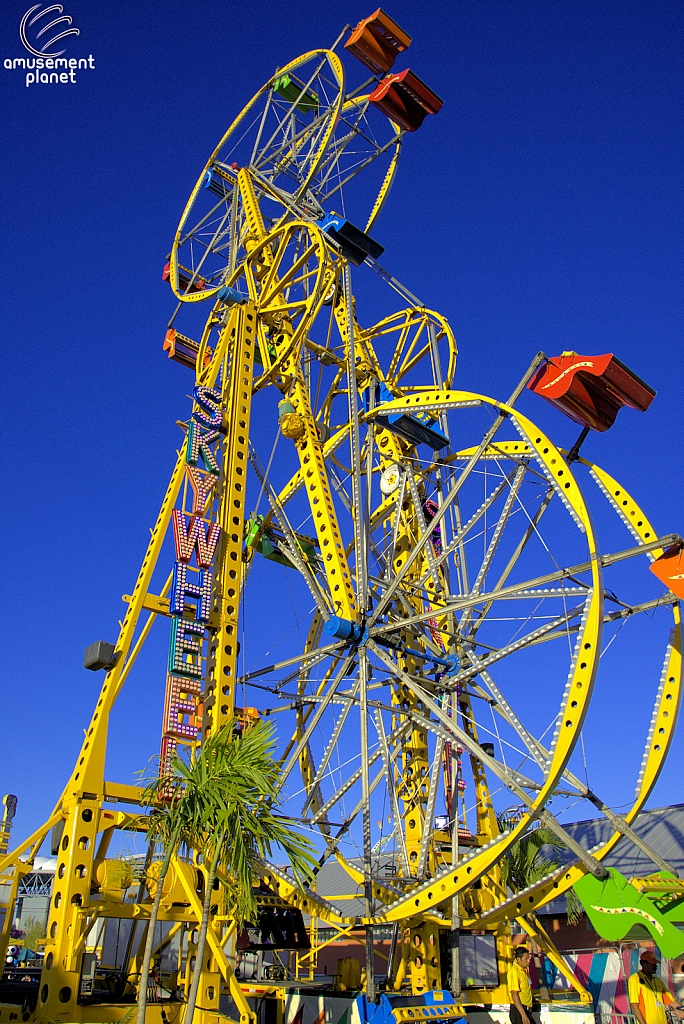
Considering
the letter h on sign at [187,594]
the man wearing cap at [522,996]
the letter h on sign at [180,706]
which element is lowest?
the man wearing cap at [522,996]

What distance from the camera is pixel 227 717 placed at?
14609 millimetres

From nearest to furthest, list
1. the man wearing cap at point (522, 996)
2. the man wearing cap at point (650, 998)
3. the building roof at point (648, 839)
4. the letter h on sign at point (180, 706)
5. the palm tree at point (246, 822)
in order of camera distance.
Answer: the palm tree at point (246, 822) < the man wearing cap at point (650, 998) < the man wearing cap at point (522, 996) < the letter h on sign at point (180, 706) < the building roof at point (648, 839)

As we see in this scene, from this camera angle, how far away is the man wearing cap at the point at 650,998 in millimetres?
11211

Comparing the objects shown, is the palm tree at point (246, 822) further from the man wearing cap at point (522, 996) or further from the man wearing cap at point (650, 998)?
the man wearing cap at point (650, 998)

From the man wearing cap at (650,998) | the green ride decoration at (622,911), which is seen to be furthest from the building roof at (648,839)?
the man wearing cap at (650,998)

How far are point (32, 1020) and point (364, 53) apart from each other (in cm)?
2308

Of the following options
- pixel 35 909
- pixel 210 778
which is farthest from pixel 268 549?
pixel 35 909

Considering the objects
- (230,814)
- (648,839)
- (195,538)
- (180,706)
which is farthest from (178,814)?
(648,839)

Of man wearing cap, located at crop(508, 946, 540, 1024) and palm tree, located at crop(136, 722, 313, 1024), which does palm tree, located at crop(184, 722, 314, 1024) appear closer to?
palm tree, located at crop(136, 722, 313, 1024)

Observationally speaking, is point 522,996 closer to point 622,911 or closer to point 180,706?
point 622,911

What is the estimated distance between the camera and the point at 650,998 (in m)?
11.4

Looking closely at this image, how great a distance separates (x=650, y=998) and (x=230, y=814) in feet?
21.1

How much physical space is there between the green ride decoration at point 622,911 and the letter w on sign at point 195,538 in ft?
37.1

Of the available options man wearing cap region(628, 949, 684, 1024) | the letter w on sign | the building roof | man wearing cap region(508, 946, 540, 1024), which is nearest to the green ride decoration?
man wearing cap region(508, 946, 540, 1024)
